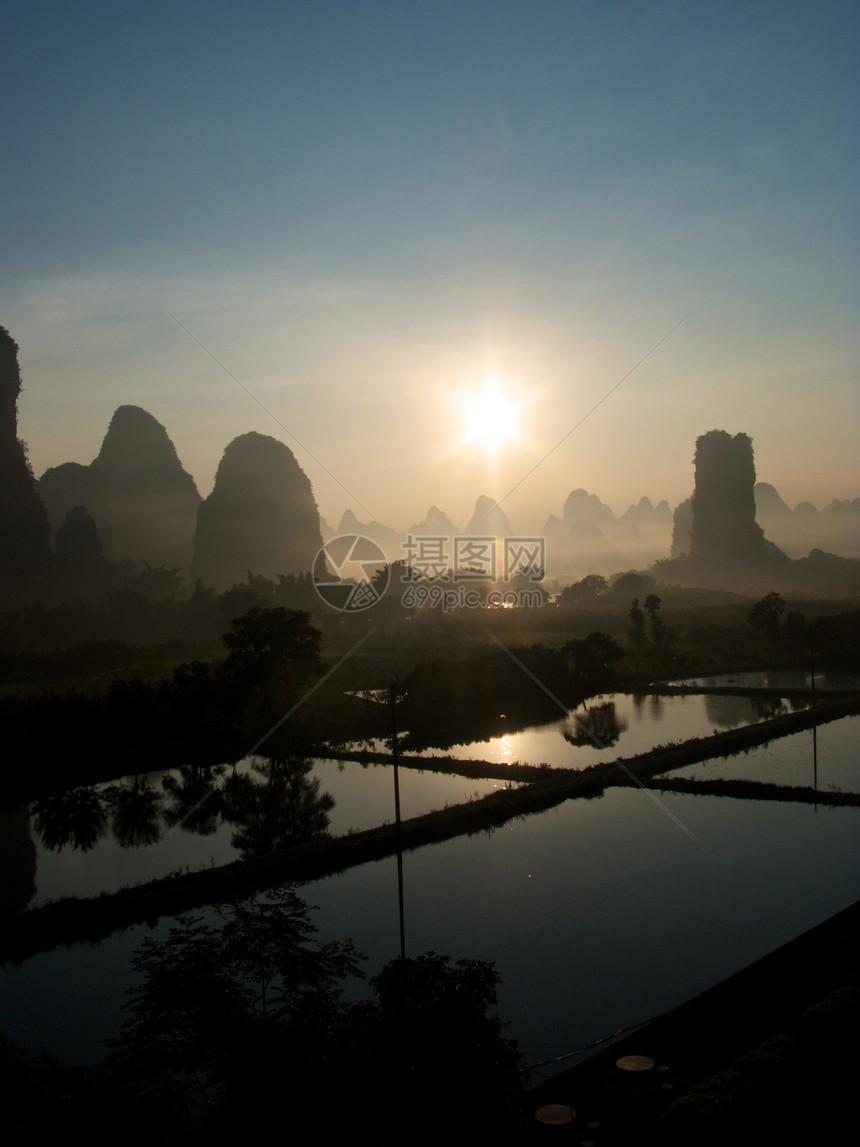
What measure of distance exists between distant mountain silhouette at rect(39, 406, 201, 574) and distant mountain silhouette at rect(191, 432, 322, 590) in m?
11.1

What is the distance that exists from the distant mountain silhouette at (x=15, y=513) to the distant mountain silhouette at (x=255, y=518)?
25.3 metres

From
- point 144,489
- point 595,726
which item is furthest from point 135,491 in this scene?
point 595,726

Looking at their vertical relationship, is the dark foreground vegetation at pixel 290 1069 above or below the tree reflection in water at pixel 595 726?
above

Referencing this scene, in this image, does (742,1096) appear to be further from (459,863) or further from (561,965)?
(459,863)

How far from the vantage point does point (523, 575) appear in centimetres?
9469

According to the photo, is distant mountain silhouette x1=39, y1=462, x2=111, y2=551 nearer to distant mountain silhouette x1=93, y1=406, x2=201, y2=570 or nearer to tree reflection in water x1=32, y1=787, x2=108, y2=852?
distant mountain silhouette x1=93, y1=406, x2=201, y2=570

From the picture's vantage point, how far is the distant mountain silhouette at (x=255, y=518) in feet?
335

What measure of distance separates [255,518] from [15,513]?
120 feet

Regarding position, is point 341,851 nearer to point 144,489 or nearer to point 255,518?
point 255,518

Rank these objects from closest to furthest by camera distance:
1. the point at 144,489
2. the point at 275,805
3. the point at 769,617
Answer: the point at 275,805
the point at 769,617
the point at 144,489

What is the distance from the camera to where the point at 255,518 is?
350ft

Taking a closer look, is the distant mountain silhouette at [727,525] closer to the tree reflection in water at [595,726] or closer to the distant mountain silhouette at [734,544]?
the distant mountain silhouette at [734,544]

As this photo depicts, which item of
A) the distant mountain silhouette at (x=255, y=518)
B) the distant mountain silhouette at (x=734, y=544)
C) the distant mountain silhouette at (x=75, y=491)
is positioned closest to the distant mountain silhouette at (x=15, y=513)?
the distant mountain silhouette at (x=255, y=518)

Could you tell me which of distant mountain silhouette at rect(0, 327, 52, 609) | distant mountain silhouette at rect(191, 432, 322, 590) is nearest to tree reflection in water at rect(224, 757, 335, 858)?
distant mountain silhouette at rect(0, 327, 52, 609)
